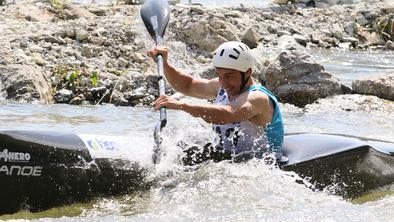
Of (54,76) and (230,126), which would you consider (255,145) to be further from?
(54,76)

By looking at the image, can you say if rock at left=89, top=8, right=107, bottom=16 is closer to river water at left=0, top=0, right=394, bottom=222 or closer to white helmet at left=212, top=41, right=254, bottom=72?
river water at left=0, top=0, right=394, bottom=222

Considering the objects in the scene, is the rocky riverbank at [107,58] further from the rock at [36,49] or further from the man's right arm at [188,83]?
the man's right arm at [188,83]

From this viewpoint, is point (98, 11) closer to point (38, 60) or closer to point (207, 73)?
point (38, 60)

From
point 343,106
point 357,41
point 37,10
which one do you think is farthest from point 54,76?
point 357,41

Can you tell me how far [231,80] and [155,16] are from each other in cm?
218

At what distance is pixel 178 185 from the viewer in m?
5.65

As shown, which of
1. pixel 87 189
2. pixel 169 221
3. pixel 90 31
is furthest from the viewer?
pixel 90 31

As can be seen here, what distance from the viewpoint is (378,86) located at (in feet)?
37.9

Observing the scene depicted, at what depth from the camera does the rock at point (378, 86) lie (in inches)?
453

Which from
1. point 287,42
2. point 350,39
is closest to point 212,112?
point 287,42

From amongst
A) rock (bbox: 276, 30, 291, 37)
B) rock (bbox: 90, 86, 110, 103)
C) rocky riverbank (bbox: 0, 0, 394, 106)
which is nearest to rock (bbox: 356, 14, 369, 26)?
rock (bbox: 276, 30, 291, 37)

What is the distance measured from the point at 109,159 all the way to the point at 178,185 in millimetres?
566

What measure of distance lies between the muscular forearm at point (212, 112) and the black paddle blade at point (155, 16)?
2105 millimetres

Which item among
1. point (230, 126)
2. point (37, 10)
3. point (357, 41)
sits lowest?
point (357, 41)
